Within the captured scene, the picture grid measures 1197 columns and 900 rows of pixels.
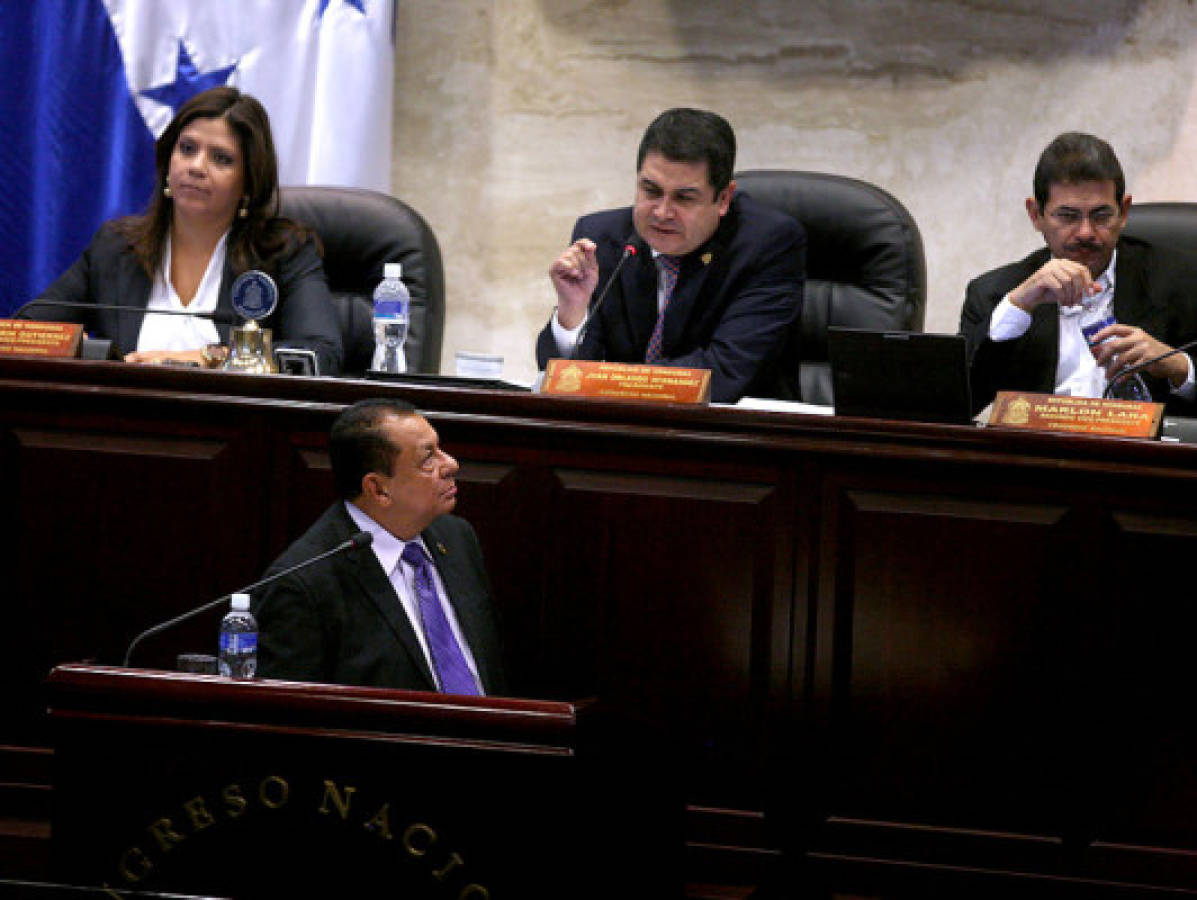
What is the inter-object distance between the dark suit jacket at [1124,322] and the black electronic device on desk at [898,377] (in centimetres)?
53

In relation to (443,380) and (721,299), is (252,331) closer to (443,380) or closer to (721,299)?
(443,380)

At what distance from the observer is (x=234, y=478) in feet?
10.0

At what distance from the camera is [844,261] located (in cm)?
389

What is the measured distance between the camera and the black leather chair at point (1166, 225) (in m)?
3.67

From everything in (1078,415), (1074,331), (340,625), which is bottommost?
(340,625)

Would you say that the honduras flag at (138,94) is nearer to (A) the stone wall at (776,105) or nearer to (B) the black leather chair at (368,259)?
(A) the stone wall at (776,105)

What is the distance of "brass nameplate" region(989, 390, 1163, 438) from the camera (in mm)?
2875

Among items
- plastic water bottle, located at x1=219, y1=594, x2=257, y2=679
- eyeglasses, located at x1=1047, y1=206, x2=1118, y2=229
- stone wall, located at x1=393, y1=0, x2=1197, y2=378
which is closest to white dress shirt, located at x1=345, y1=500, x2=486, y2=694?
plastic water bottle, located at x1=219, y1=594, x2=257, y2=679

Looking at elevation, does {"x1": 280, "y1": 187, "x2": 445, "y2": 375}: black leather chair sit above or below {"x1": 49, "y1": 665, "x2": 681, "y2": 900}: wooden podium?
above

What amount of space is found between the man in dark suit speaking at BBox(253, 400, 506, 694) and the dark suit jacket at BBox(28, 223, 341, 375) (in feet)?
3.28

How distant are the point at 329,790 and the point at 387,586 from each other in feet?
2.71

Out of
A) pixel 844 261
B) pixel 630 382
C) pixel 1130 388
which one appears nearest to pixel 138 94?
pixel 844 261

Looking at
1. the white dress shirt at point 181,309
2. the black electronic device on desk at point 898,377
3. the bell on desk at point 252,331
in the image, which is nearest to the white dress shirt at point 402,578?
the bell on desk at point 252,331

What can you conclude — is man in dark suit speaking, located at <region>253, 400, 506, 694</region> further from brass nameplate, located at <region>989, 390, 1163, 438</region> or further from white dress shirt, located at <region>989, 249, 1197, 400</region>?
white dress shirt, located at <region>989, 249, 1197, 400</region>
